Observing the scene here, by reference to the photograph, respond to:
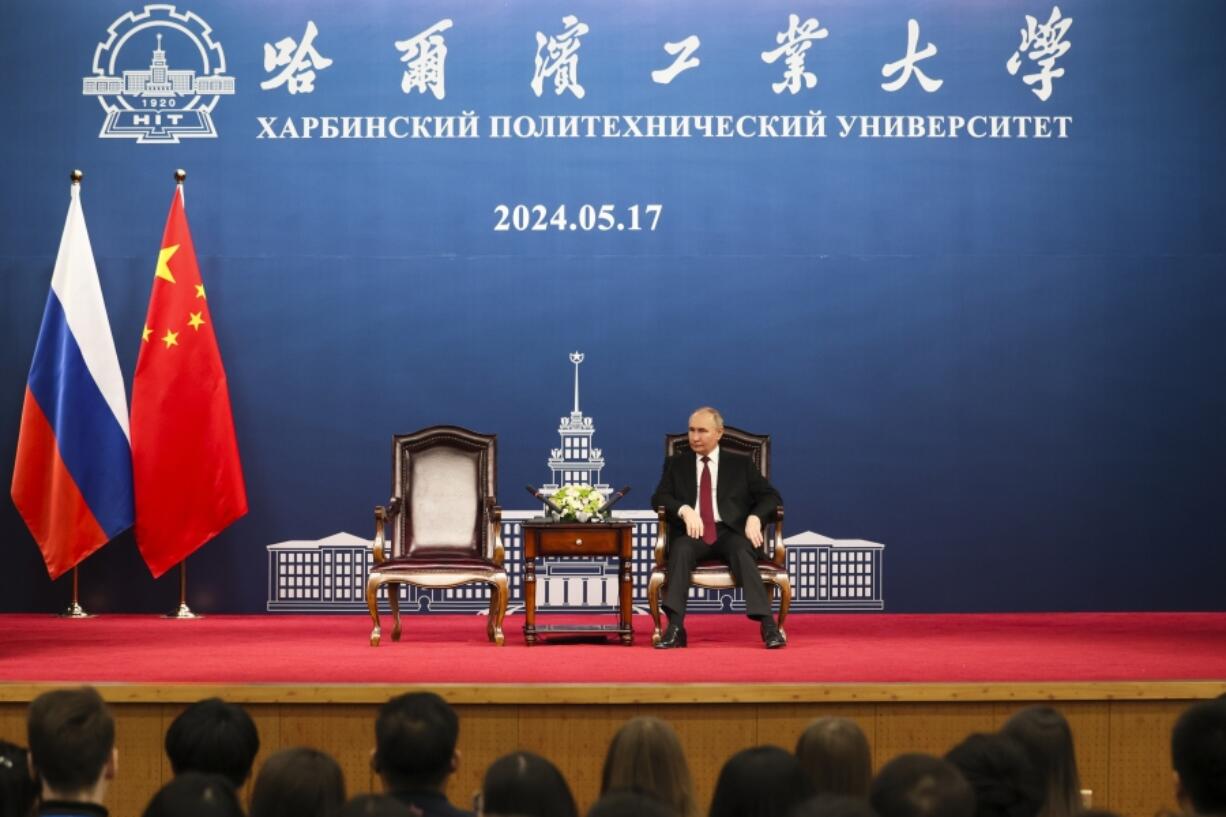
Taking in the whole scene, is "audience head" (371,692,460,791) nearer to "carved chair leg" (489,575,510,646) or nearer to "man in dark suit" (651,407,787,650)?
"man in dark suit" (651,407,787,650)

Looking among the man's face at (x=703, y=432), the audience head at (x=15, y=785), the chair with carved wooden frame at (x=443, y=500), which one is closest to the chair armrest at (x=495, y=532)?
the chair with carved wooden frame at (x=443, y=500)

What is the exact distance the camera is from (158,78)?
7547 mm

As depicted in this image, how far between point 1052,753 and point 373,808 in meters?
1.23

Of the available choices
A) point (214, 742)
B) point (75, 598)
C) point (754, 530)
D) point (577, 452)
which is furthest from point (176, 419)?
point (214, 742)

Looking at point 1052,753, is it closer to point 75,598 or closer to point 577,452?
point 577,452

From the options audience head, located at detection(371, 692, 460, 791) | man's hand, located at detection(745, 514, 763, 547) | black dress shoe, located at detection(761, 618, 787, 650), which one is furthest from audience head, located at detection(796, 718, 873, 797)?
man's hand, located at detection(745, 514, 763, 547)

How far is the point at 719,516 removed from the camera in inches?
253

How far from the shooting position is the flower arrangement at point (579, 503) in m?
6.39

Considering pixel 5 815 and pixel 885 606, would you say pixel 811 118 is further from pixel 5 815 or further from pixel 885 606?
pixel 5 815

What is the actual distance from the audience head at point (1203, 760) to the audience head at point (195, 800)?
4.81ft

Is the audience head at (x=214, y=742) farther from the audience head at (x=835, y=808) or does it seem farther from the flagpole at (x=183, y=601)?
the flagpole at (x=183, y=601)

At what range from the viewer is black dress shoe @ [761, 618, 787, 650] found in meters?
6.00

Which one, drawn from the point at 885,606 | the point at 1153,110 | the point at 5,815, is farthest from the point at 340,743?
the point at 1153,110

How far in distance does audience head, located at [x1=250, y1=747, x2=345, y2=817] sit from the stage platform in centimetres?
180
